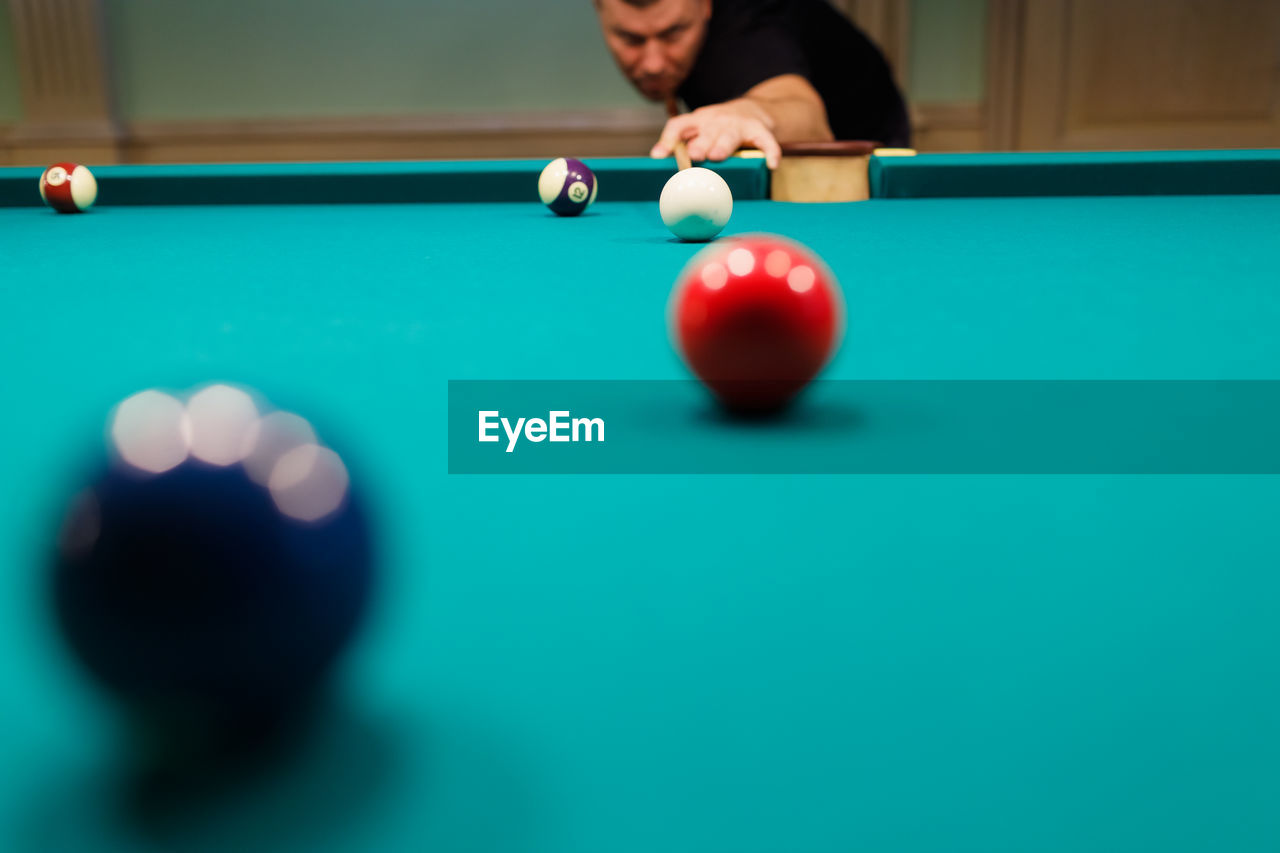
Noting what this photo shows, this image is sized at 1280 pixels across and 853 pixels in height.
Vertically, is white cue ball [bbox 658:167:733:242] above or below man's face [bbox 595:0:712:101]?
below

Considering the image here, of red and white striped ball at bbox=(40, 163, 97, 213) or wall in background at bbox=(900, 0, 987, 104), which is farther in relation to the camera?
wall in background at bbox=(900, 0, 987, 104)

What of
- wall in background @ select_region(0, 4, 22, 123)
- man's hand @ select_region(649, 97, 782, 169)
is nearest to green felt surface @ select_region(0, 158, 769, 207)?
man's hand @ select_region(649, 97, 782, 169)

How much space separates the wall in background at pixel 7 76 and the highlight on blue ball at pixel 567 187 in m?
5.67

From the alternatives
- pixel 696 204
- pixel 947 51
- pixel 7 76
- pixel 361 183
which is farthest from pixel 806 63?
pixel 7 76

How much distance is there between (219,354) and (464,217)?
1.78 m

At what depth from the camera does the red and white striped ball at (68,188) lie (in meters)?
3.25

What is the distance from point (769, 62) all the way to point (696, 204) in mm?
2581

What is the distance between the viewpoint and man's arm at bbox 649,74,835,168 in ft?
11.2

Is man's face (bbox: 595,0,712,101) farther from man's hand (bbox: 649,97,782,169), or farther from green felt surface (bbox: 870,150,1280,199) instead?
green felt surface (bbox: 870,150,1280,199)

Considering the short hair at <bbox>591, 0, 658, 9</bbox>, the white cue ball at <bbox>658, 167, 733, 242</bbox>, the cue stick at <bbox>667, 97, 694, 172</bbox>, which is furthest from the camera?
the short hair at <bbox>591, 0, 658, 9</bbox>

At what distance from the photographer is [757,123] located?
3.48 metres
